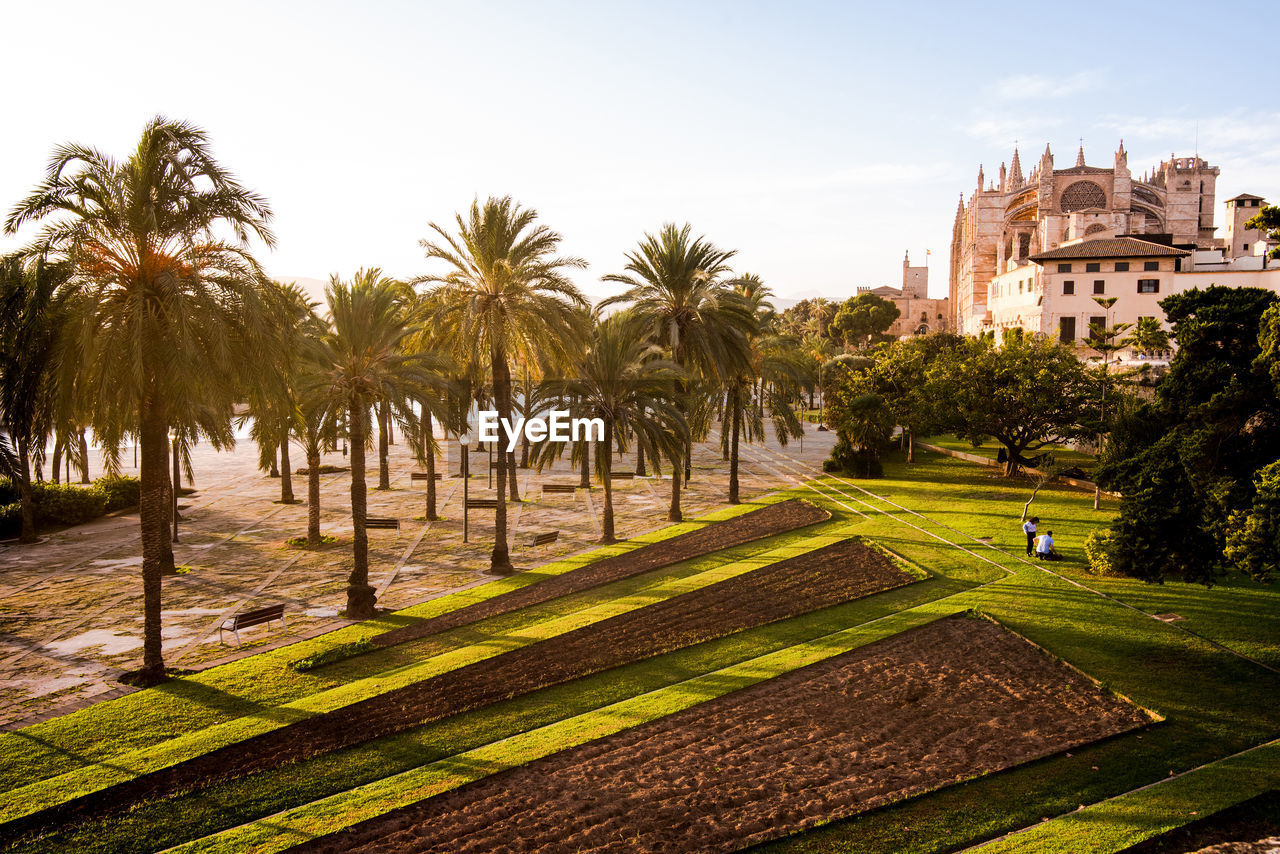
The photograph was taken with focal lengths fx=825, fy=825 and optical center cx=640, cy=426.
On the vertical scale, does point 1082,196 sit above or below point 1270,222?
above

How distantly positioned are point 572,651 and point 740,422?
19.9 m

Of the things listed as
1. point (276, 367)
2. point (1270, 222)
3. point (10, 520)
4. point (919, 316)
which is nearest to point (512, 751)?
point (276, 367)

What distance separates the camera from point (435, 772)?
39.6 feet

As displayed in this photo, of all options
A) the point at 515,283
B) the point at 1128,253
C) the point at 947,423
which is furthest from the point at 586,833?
the point at 1128,253

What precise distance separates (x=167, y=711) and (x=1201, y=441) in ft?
61.8

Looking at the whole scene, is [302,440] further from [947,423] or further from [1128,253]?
[1128,253]

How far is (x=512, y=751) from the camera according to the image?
41.4ft

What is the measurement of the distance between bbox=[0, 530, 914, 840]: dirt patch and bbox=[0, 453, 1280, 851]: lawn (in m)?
0.40

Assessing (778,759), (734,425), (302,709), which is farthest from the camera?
(734,425)

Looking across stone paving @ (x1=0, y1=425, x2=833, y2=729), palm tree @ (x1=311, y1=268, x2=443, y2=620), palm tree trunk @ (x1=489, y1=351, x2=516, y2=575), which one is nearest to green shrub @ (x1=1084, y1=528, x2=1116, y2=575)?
stone paving @ (x1=0, y1=425, x2=833, y2=729)

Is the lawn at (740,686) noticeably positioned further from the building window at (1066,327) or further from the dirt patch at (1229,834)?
the building window at (1066,327)

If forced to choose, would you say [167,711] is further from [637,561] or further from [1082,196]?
[1082,196]

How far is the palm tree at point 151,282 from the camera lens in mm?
15336

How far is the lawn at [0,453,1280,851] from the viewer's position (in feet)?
34.9
